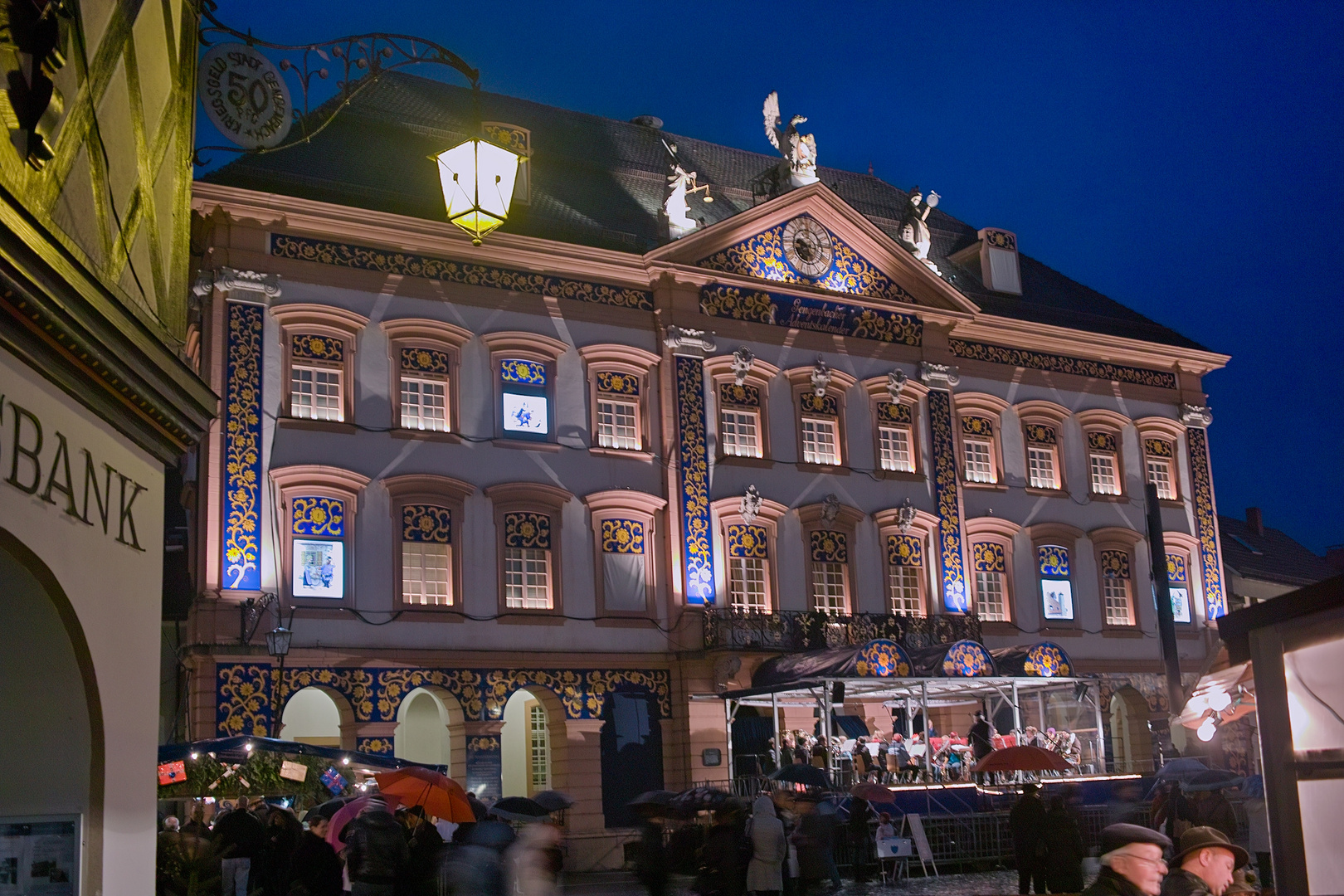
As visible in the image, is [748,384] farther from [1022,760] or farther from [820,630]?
[1022,760]

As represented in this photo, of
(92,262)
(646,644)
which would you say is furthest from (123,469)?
(646,644)

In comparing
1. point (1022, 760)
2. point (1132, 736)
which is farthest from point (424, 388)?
point (1132, 736)

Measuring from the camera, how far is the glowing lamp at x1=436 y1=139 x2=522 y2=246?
10.8m

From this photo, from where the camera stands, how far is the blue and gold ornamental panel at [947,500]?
33.4 meters

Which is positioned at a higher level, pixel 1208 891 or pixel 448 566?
pixel 448 566

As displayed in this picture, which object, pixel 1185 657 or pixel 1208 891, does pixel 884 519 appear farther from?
pixel 1208 891

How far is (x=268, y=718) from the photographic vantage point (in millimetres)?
25562

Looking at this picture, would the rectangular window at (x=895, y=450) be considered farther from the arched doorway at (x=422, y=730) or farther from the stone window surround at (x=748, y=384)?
the arched doorway at (x=422, y=730)

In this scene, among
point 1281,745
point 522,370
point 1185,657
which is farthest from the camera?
point 1185,657

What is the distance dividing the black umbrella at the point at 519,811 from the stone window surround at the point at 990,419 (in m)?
21.4

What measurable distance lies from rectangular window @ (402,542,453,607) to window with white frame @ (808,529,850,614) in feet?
26.3

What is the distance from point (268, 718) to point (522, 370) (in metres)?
8.31

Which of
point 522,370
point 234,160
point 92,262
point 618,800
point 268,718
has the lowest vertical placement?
point 618,800

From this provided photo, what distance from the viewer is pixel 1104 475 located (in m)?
37.2
